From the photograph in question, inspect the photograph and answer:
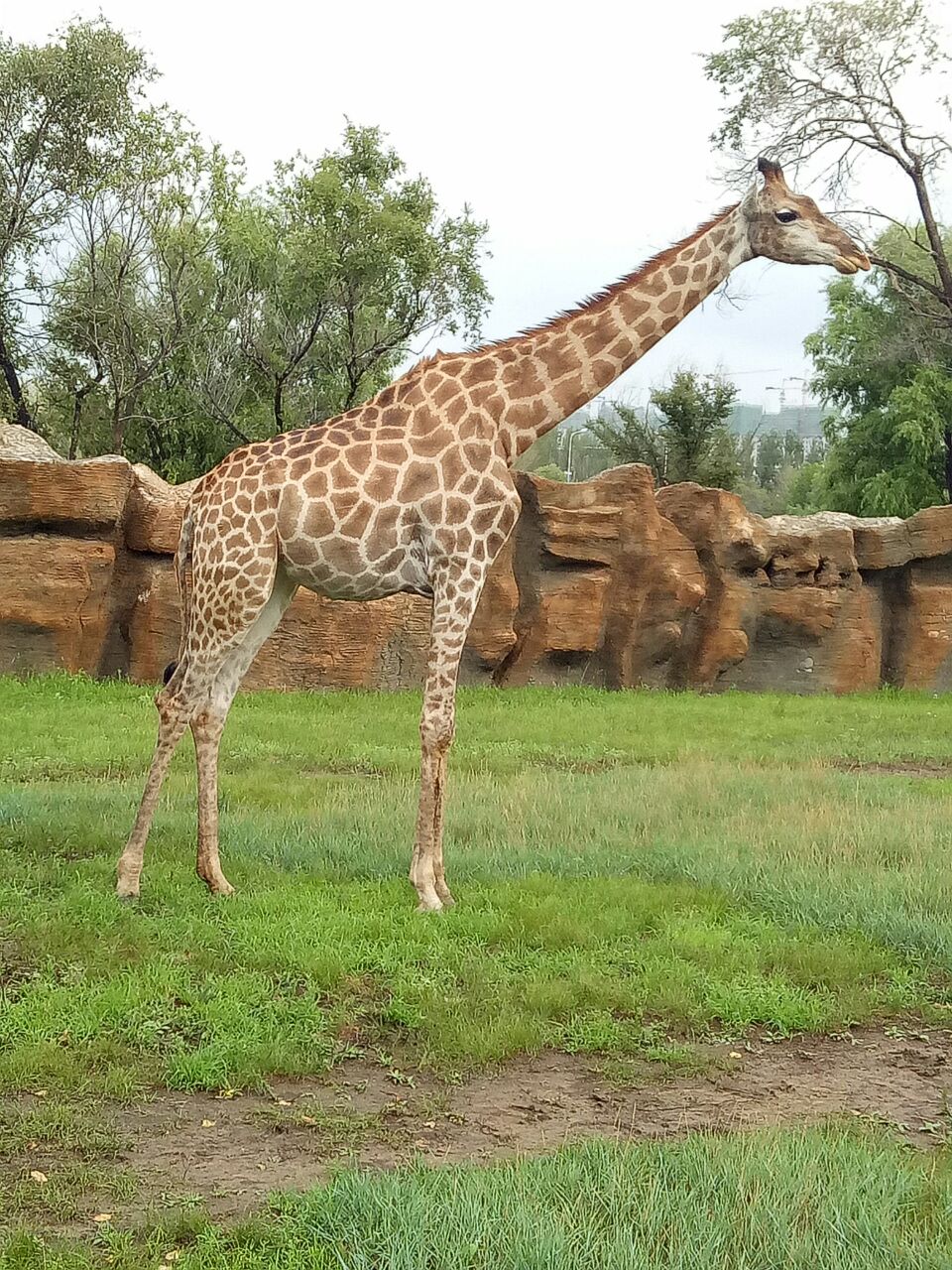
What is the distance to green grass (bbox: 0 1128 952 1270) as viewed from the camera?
2.89 metres

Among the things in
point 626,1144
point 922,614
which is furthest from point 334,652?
point 626,1144

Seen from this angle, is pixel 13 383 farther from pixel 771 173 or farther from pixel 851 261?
pixel 851 261

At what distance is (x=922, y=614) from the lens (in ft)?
54.3

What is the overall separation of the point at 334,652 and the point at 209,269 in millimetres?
14314

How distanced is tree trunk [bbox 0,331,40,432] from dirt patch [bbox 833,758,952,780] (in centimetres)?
1785

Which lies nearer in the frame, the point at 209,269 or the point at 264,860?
the point at 264,860

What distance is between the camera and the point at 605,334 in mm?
6512

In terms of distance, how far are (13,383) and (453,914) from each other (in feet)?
68.8

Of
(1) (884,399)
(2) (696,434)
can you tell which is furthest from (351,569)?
(2) (696,434)

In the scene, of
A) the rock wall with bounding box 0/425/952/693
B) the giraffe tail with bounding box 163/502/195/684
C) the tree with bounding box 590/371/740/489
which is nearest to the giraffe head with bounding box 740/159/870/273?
the giraffe tail with bounding box 163/502/195/684

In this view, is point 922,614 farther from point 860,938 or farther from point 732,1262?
point 732,1262

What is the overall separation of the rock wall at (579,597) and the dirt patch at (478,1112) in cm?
932

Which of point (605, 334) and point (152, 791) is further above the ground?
point (605, 334)

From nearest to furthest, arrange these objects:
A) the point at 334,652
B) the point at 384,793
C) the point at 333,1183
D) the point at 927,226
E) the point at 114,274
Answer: the point at 333,1183, the point at 384,793, the point at 334,652, the point at 927,226, the point at 114,274
